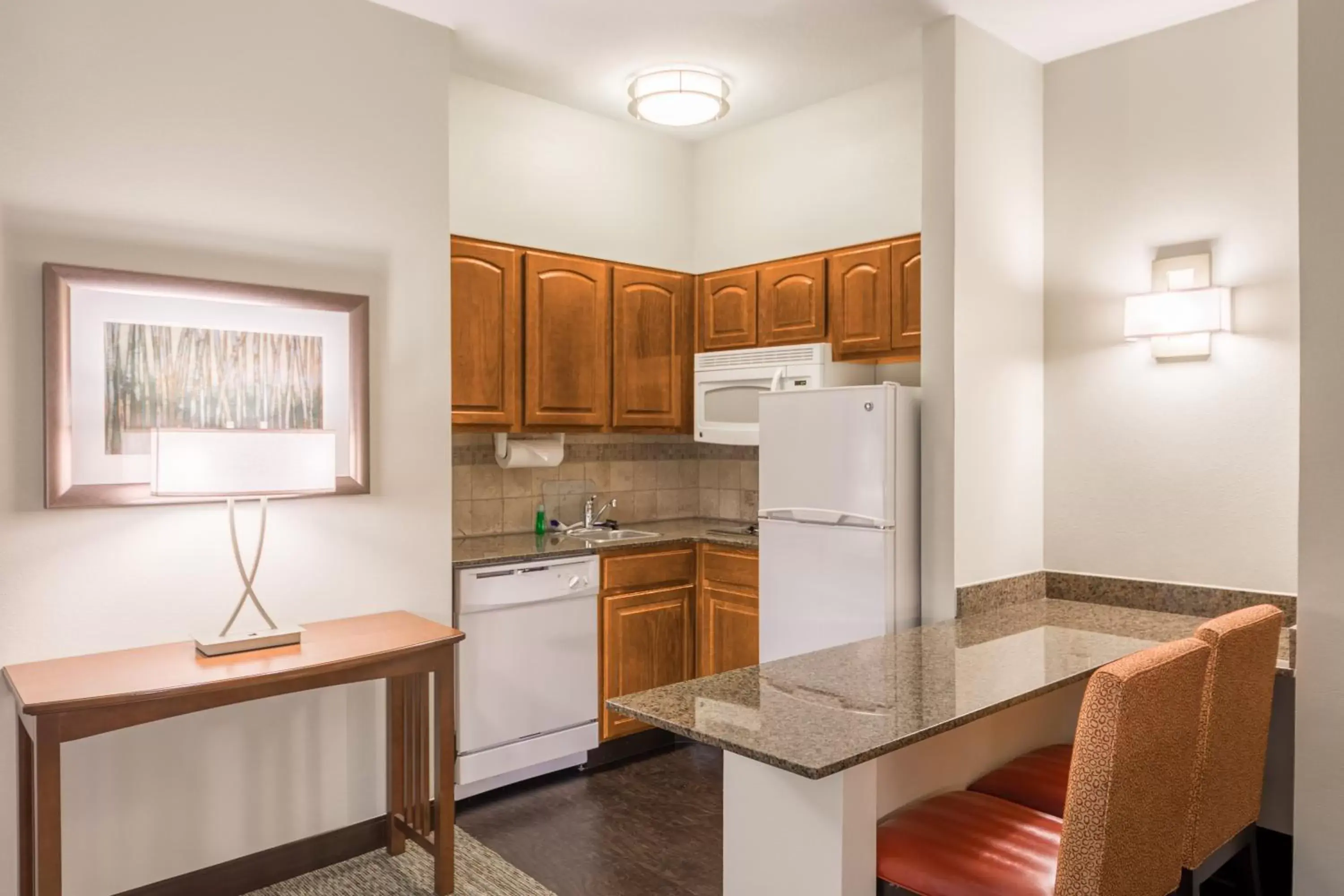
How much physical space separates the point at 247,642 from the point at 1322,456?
2.81 metres

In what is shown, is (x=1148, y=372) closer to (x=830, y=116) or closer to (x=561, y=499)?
(x=830, y=116)

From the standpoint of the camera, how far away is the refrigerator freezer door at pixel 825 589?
9.91ft

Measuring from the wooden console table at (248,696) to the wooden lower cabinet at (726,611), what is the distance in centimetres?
131

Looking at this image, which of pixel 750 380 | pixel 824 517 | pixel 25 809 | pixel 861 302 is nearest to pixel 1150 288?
pixel 861 302

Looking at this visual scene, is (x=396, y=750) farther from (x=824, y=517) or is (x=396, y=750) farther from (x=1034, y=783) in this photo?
(x=1034, y=783)

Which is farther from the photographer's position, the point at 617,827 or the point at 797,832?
the point at 617,827

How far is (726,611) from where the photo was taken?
3906 mm

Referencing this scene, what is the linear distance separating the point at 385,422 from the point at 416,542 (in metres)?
0.42

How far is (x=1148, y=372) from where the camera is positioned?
3.13 m

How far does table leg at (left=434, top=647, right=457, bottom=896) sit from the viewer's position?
2.64 m

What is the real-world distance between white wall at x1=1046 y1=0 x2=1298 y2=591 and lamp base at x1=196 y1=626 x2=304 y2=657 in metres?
2.66

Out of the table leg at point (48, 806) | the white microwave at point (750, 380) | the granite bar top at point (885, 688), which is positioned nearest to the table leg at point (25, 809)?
the table leg at point (48, 806)

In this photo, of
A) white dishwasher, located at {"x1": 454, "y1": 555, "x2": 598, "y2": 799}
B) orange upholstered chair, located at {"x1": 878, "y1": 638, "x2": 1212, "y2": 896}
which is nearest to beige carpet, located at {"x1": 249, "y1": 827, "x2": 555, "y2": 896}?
white dishwasher, located at {"x1": 454, "y1": 555, "x2": 598, "y2": 799}

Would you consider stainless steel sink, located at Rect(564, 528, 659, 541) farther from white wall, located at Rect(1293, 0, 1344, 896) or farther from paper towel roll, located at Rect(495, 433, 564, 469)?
white wall, located at Rect(1293, 0, 1344, 896)
